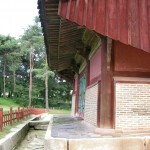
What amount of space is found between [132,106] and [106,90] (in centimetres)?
79

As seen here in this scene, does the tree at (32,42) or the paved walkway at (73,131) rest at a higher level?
the tree at (32,42)

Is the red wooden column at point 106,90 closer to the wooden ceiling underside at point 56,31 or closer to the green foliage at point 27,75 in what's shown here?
the wooden ceiling underside at point 56,31

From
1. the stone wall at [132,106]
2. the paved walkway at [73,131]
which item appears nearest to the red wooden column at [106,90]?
the stone wall at [132,106]

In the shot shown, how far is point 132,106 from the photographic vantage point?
26.4ft

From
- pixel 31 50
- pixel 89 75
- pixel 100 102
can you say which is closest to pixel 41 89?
pixel 31 50

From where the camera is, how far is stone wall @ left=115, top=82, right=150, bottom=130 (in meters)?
7.99

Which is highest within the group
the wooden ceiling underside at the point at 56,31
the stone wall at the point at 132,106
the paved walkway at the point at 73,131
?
the wooden ceiling underside at the point at 56,31

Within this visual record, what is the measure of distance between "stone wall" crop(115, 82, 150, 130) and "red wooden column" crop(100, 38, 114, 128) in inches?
7.2

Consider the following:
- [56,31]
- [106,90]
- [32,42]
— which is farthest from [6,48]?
[106,90]

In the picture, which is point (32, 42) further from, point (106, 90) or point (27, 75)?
point (106, 90)

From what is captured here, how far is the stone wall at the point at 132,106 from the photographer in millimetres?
7992

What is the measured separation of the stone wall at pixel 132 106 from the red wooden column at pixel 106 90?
0.18 m

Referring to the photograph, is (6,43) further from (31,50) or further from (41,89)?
(41,89)

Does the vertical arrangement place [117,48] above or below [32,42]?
below
